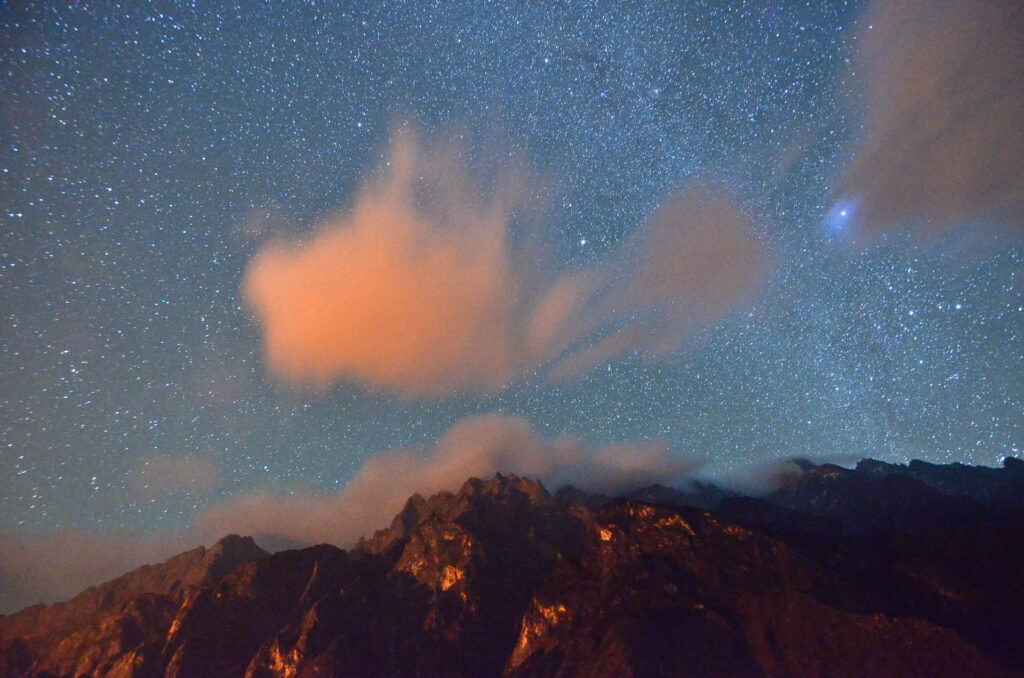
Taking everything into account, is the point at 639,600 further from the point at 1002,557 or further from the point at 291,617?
the point at 291,617

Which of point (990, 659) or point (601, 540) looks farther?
point (601, 540)

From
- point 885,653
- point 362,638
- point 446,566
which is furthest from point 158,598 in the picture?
point 885,653

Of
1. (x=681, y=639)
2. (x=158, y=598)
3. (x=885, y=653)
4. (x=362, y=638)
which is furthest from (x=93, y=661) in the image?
(x=885, y=653)

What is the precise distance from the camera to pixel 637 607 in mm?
102500

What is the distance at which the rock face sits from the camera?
71.7 metres

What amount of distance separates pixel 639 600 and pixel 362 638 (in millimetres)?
100555

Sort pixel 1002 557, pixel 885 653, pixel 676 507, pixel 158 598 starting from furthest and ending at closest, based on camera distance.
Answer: pixel 158 598, pixel 676 507, pixel 1002 557, pixel 885 653

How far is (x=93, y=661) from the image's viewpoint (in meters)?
164

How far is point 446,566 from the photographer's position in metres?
184

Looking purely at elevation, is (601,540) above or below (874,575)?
above

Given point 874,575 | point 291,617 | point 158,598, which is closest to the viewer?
point 874,575

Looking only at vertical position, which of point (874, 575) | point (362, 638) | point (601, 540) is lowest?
point (362, 638)

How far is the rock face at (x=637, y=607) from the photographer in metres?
71.7

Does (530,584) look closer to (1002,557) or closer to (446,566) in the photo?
(446,566)
